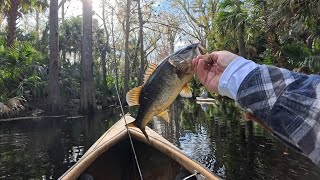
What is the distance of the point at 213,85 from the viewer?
1354 millimetres

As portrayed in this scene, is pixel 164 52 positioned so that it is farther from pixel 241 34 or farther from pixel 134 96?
pixel 134 96

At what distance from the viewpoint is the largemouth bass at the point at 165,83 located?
1.95m

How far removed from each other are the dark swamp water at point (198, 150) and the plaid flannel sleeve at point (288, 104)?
6.23m

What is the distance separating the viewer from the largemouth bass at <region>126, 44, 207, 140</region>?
195 centimetres

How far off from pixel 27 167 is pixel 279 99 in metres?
7.97

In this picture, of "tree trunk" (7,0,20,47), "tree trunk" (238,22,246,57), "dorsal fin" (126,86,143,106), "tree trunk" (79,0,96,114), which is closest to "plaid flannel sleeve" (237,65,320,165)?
"dorsal fin" (126,86,143,106)

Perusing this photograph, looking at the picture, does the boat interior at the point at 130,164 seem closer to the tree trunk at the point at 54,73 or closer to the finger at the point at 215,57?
the finger at the point at 215,57

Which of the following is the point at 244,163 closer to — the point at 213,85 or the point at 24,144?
the point at 24,144

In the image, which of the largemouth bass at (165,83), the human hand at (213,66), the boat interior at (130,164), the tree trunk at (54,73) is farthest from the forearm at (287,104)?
the tree trunk at (54,73)

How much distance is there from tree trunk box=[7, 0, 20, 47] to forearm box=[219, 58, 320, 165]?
76.9ft

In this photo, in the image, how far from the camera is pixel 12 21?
75.8ft

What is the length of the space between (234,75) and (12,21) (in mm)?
24001

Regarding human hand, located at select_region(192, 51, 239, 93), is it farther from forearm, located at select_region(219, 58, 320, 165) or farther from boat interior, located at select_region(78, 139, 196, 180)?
boat interior, located at select_region(78, 139, 196, 180)

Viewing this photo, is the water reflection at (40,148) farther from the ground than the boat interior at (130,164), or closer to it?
closer to it
